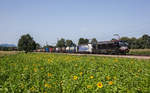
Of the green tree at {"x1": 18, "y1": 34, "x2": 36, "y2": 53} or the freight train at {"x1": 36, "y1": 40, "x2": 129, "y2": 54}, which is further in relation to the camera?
the green tree at {"x1": 18, "y1": 34, "x2": 36, "y2": 53}

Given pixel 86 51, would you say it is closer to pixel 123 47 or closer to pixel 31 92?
pixel 123 47

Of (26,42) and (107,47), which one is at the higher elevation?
(26,42)

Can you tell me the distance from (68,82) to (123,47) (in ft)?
93.7

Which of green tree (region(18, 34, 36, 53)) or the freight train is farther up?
green tree (region(18, 34, 36, 53))

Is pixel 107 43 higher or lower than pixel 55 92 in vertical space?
higher

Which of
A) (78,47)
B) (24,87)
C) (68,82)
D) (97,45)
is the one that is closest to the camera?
(24,87)

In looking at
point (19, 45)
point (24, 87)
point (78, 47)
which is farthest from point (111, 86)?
point (19, 45)

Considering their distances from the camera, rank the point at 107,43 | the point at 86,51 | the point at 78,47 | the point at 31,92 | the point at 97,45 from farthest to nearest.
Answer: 1. the point at 78,47
2. the point at 86,51
3. the point at 97,45
4. the point at 107,43
5. the point at 31,92

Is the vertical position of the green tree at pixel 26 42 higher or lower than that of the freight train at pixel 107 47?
higher

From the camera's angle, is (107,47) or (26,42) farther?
(26,42)

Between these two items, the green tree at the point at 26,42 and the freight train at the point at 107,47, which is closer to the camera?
the freight train at the point at 107,47

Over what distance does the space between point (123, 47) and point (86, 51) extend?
16.5 metres

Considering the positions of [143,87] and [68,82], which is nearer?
[143,87]

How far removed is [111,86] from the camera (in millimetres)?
4484
